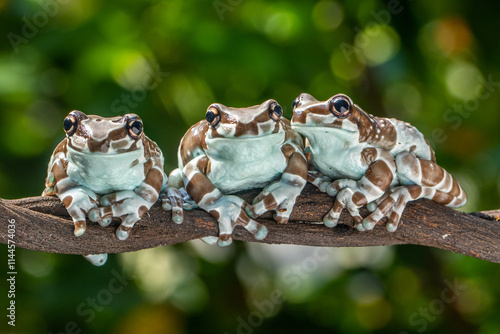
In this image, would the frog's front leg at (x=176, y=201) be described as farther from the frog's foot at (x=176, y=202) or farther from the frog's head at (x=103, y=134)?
the frog's head at (x=103, y=134)

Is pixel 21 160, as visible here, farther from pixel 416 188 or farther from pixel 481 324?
pixel 481 324

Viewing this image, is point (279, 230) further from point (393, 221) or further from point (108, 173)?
point (108, 173)

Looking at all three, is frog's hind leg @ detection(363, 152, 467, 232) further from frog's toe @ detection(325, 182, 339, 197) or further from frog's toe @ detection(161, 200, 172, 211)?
frog's toe @ detection(161, 200, 172, 211)

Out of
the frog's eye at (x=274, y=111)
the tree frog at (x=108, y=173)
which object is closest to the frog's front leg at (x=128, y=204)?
the tree frog at (x=108, y=173)

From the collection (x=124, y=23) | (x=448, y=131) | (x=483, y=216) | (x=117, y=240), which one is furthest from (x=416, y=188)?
(x=124, y=23)

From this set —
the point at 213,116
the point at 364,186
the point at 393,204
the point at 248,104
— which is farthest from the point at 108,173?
the point at 248,104
